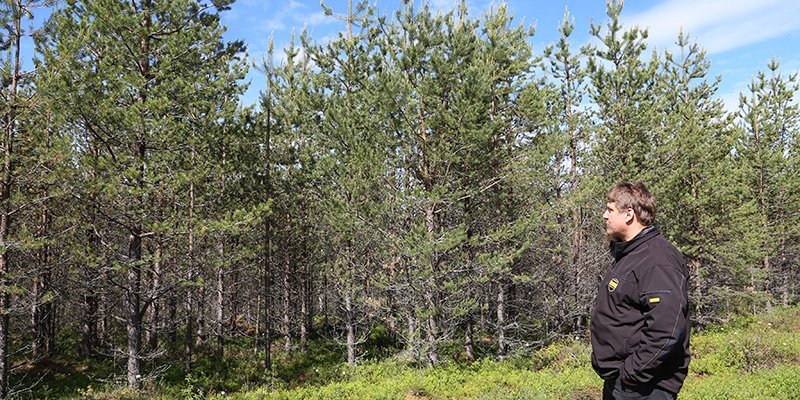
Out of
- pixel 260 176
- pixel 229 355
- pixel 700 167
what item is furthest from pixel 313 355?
pixel 700 167

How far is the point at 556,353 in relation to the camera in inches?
460

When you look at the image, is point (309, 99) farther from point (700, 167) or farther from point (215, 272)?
point (700, 167)

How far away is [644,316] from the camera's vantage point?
8.43 feet

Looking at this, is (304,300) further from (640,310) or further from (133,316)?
(640,310)

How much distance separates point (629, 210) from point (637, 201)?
0.08 meters

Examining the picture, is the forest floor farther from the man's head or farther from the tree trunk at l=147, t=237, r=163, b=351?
the man's head

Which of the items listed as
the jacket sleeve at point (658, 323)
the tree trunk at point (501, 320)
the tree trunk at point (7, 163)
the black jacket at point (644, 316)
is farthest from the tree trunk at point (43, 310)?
the jacket sleeve at point (658, 323)

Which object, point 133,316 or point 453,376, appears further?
point 133,316

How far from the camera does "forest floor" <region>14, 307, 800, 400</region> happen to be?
24.9 ft

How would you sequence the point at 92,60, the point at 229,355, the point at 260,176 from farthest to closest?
the point at 229,355 < the point at 260,176 < the point at 92,60

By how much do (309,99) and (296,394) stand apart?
24.9 ft

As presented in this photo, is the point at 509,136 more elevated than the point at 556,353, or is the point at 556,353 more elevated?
the point at 509,136

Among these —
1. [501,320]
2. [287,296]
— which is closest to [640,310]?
[501,320]

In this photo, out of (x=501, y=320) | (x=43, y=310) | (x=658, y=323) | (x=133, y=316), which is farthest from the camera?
(x=43, y=310)
